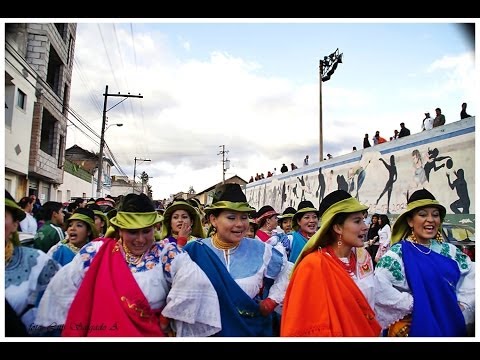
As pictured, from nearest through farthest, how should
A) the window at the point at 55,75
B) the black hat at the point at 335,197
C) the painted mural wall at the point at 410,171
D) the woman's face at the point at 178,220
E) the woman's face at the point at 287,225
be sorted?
the black hat at the point at 335,197, the woman's face at the point at 178,220, the painted mural wall at the point at 410,171, the woman's face at the point at 287,225, the window at the point at 55,75

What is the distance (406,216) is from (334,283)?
1087 millimetres

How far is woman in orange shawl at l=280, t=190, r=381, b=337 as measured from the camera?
2217mm

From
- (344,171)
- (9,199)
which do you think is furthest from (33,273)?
(344,171)

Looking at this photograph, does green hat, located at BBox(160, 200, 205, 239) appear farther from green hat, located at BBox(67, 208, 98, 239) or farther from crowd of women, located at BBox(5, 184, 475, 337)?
crowd of women, located at BBox(5, 184, 475, 337)

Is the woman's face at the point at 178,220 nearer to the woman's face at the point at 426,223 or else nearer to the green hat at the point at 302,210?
the green hat at the point at 302,210

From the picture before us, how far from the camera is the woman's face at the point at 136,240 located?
239 centimetres

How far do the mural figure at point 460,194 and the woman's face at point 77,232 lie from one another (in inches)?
227

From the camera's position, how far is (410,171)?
7.88 meters

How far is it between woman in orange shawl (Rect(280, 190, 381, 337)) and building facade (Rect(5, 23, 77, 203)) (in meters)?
1.99

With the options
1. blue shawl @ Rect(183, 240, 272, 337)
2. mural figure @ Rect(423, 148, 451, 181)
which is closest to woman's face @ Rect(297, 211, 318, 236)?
blue shawl @ Rect(183, 240, 272, 337)

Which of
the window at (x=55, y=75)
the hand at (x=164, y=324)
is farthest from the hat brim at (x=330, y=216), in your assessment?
the window at (x=55, y=75)

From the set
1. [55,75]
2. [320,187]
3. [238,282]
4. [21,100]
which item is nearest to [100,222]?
[21,100]

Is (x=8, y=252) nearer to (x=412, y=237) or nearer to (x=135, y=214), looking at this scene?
(x=135, y=214)
